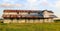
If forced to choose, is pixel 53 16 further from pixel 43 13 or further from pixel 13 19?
pixel 13 19

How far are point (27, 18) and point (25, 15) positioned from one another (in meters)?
1.42

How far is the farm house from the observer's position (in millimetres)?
43906

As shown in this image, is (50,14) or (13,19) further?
(50,14)

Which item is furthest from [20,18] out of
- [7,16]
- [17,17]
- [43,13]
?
[43,13]

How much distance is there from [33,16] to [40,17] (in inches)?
77.1

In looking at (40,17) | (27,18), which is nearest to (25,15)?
(27,18)

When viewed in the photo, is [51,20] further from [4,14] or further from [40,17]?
[4,14]

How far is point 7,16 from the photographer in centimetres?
4434

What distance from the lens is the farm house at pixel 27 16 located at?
144ft

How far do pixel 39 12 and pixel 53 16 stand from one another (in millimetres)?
4177

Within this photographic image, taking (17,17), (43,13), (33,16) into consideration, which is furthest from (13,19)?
(43,13)

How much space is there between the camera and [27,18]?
44.2 meters

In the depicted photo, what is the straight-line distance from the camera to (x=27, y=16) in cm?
4456

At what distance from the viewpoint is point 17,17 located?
44.1 metres
